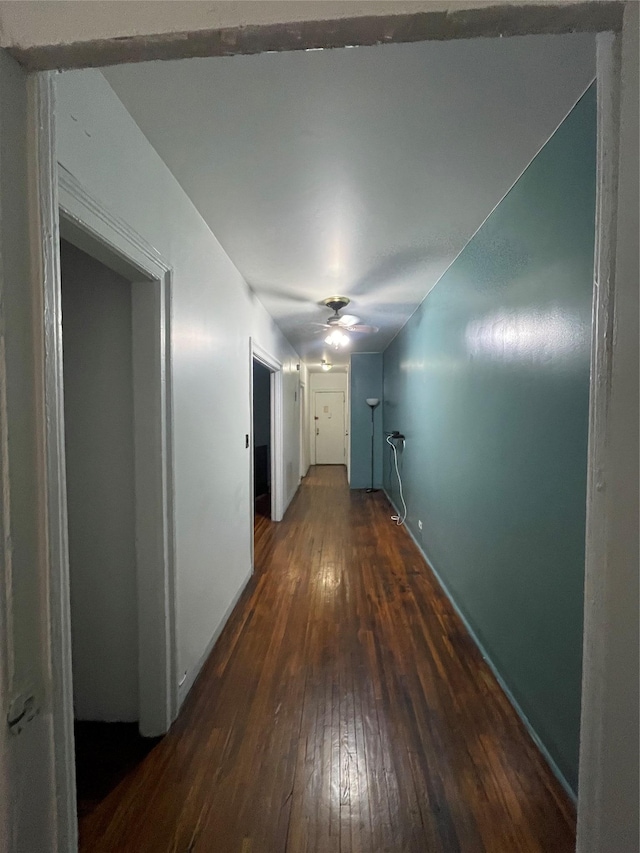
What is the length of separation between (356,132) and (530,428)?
128cm

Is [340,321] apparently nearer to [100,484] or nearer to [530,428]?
[530,428]

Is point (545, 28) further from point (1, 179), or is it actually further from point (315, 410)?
point (315, 410)

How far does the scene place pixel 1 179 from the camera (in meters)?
0.47

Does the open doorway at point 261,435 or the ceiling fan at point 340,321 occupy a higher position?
the ceiling fan at point 340,321

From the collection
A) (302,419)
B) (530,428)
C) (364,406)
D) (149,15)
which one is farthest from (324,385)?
(149,15)

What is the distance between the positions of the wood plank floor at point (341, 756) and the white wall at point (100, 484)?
38 cm

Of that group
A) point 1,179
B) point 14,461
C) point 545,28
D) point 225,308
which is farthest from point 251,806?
point 225,308

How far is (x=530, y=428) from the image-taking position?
4.75 feet

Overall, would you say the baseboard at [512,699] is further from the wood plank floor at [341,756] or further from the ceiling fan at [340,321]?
the ceiling fan at [340,321]

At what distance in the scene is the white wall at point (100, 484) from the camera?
143cm

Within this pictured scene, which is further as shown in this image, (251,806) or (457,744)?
(457,744)

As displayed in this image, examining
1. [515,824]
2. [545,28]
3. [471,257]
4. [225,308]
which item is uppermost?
[471,257]

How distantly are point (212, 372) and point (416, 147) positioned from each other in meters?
1.36

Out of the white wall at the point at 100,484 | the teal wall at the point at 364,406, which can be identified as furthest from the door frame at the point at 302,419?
the white wall at the point at 100,484
